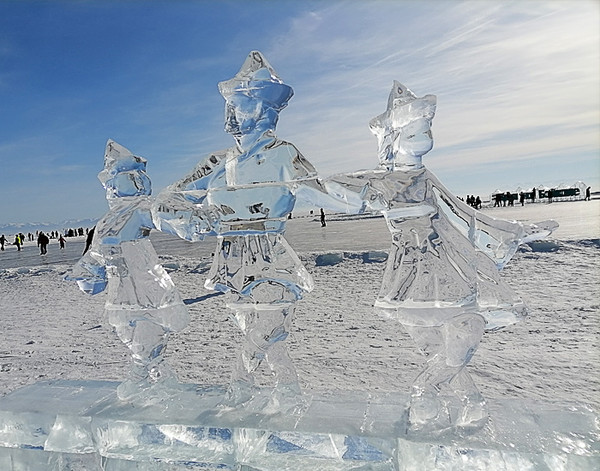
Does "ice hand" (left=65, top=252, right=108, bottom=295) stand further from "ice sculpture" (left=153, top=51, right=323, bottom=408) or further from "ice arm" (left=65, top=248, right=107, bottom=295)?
"ice sculpture" (left=153, top=51, right=323, bottom=408)

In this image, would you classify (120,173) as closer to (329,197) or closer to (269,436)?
(329,197)

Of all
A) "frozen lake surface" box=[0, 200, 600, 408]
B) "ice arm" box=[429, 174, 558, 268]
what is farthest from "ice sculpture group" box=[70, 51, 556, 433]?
"frozen lake surface" box=[0, 200, 600, 408]

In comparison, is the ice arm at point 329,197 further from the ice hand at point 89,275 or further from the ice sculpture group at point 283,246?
the ice hand at point 89,275

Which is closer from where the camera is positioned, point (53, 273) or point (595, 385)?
point (595, 385)

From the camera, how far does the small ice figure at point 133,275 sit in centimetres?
197

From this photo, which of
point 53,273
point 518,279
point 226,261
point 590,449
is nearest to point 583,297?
point 518,279

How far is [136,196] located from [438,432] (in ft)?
4.61

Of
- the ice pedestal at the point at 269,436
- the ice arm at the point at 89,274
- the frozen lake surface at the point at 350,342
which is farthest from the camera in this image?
the frozen lake surface at the point at 350,342

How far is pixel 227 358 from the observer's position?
3850 millimetres

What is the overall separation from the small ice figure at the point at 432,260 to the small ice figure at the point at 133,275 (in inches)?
32.0

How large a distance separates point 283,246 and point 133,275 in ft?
2.09

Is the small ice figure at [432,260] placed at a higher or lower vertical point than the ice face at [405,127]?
lower

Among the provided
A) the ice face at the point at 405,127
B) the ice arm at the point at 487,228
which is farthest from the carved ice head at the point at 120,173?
the ice arm at the point at 487,228

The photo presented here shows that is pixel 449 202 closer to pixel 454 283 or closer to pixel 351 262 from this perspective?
pixel 454 283
